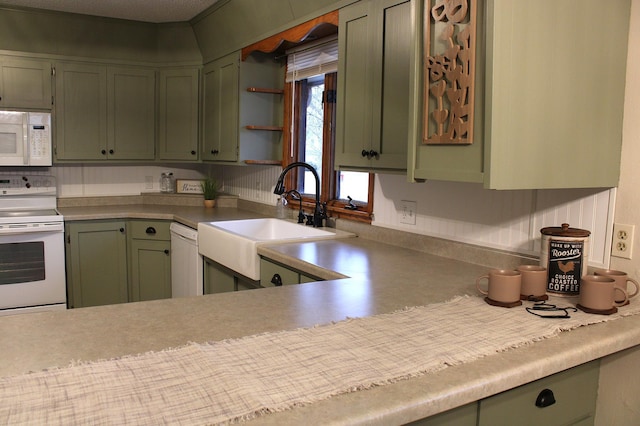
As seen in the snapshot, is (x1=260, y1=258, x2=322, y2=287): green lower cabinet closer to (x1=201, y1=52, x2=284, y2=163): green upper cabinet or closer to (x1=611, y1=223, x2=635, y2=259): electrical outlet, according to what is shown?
(x1=611, y1=223, x2=635, y2=259): electrical outlet

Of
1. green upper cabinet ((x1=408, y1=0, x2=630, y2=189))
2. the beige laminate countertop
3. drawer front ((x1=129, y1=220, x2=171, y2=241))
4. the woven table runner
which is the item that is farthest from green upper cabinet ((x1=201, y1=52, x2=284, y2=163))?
the woven table runner

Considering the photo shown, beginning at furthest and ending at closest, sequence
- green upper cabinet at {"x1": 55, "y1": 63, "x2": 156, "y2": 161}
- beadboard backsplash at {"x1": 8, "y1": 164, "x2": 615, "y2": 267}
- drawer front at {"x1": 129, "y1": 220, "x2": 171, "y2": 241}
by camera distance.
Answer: green upper cabinet at {"x1": 55, "y1": 63, "x2": 156, "y2": 161}
drawer front at {"x1": 129, "y1": 220, "x2": 171, "y2": 241}
beadboard backsplash at {"x1": 8, "y1": 164, "x2": 615, "y2": 267}

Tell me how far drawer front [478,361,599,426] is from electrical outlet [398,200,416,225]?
4.03 feet

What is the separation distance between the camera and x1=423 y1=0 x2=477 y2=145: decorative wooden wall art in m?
1.61

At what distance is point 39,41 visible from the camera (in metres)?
4.13

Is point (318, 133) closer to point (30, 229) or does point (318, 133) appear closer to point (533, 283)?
point (30, 229)

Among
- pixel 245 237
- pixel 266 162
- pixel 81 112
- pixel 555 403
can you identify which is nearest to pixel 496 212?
pixel 555 403

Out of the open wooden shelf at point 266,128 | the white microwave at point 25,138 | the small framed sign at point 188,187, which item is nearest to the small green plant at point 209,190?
the small framed sign at point 188,187

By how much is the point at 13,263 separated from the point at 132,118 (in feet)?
4.76

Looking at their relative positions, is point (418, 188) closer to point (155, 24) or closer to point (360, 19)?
point (360, 19)

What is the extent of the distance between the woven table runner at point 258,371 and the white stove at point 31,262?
306 cm

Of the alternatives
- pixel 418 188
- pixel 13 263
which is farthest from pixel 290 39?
pixel 13 263

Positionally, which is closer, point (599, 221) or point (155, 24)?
point (599, 221)

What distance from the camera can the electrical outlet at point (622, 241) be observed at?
5.84 feet
